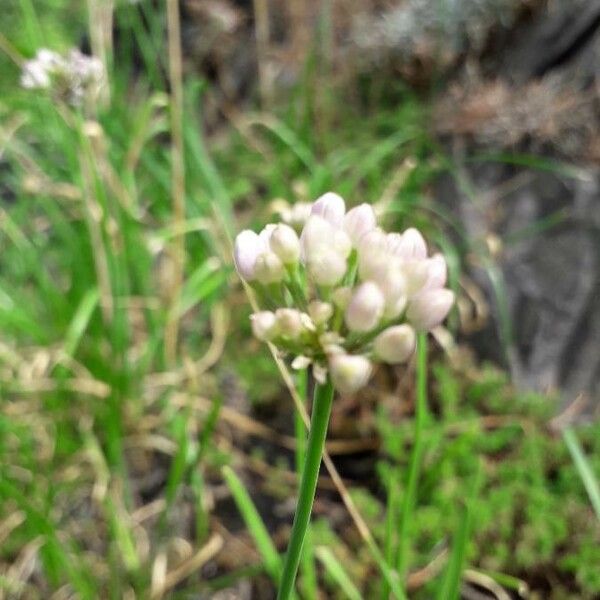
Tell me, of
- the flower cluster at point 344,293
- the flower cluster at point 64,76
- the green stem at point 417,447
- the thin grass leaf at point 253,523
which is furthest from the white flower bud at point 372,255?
the flower cluster at point 64,76

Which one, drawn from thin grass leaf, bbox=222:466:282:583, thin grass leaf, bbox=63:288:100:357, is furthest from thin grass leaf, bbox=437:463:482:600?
thin grass leaf, bbox=63:288:100:357

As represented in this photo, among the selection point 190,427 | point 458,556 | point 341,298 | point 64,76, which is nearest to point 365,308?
point 341,298

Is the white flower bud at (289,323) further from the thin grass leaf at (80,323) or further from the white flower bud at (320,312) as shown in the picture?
the thin grass leaf at (80,323)

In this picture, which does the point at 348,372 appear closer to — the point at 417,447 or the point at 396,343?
the point at 396,343

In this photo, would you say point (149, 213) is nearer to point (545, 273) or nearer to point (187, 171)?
point (187, 171)

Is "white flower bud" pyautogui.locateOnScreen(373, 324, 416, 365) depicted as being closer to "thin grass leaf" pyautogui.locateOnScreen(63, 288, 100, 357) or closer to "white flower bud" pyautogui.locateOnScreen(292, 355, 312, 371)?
"white flower bud" pyautogui.locateOnScreen(292, 355, 312, 371)

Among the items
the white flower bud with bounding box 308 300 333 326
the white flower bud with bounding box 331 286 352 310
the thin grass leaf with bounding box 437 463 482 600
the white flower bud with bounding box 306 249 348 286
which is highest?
A: the white flower bud with bounding box 306 249 348 286

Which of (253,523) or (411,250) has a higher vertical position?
(411,250)
